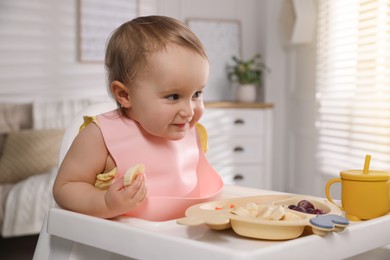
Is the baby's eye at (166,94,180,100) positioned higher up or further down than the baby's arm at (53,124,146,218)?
higher up

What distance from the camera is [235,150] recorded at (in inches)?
161

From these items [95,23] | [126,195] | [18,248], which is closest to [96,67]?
[95,23]

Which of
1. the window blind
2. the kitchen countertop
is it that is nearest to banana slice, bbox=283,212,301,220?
the window blind

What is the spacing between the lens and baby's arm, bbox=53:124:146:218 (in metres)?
0.76

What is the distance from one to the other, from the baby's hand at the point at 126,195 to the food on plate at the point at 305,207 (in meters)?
0.23

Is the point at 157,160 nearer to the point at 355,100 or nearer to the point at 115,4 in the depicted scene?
the point at 355,100

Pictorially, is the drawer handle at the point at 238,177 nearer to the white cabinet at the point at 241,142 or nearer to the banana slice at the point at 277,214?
the white cabinet at the point at 241,142

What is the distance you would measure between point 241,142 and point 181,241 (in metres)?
3.46

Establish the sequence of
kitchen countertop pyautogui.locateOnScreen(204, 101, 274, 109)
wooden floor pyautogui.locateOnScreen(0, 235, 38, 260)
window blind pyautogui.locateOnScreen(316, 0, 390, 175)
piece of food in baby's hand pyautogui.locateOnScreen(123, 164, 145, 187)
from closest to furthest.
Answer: piece of food in baby's hand pyautogui.locateOnScreen(123, 164, 145, 187), window blind pyautogui.locateOnScreen(316, 0, 390, 175), wooden floor pyautogui.locateOnScreen(0, 235, 38, 260), kitchen countertop pyautogui.locateOnScreen(204, 101, 274, 109)

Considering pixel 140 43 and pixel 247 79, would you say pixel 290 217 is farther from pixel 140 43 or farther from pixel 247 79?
pixel 247 79

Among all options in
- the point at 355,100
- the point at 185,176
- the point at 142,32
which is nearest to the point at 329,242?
the point at 185,176

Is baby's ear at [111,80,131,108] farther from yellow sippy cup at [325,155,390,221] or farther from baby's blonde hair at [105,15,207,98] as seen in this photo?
yellow sippy cup at [325,155,390,221]

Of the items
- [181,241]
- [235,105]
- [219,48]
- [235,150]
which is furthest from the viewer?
[219,48]

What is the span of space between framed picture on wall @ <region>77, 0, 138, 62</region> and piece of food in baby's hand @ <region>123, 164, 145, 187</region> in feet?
11.7
